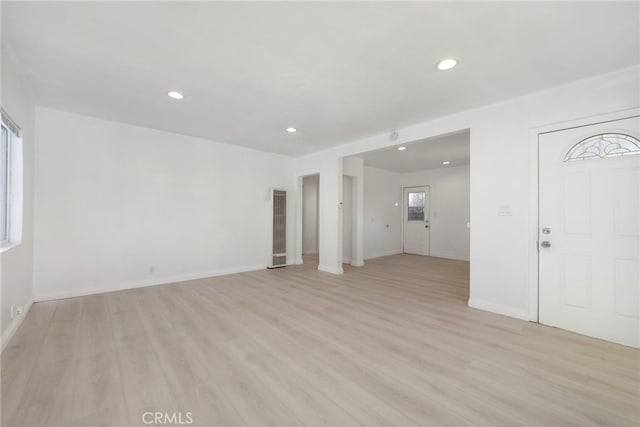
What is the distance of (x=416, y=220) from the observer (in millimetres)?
8656

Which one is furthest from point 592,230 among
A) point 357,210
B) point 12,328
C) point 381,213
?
point 12,328

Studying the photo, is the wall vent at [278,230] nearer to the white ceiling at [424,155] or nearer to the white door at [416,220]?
the white ceiling at [424,155]

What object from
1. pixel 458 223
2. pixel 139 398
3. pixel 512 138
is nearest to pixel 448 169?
pixel 458 223

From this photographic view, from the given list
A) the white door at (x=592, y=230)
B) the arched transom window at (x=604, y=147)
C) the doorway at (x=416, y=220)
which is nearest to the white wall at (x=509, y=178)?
the white door at (x=592, y=230)

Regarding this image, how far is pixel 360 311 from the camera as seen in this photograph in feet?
11.3

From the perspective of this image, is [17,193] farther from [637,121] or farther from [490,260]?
[637,121]

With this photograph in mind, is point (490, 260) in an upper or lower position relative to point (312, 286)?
upper

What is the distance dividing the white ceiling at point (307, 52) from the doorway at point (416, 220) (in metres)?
5.22

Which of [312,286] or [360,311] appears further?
[312,286]

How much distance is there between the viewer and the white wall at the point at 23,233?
2477 millimetres

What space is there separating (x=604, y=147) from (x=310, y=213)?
6.83 m

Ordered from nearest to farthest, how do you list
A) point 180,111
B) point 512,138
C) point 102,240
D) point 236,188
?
point 512,138 → point 180,111 → point 102,240 → point 236,188

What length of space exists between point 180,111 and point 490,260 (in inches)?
188

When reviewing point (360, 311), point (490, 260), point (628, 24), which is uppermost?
point (628, 24)
